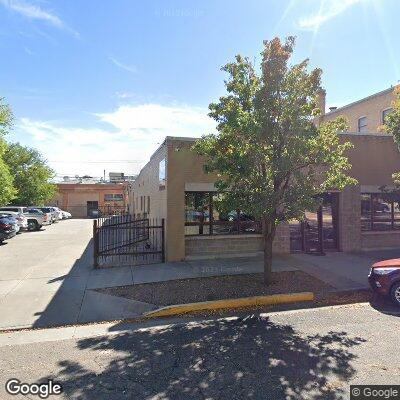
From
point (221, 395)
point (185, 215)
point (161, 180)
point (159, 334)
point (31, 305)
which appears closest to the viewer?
point (221, 395)

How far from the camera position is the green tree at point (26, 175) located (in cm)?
3650

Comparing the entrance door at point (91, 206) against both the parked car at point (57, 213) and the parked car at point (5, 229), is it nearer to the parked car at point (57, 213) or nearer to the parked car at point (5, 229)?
the parked car at point (57, 213)

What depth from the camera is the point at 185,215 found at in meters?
11.7

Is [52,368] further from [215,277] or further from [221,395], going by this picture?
[215,277]

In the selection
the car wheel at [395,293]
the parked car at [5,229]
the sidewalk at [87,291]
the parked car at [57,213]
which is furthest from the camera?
the parked car at [57,213]

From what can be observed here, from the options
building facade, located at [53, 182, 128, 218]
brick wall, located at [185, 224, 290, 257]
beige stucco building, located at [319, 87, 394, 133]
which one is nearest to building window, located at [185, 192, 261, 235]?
brick wall, located at [185, 224, 290, 257]

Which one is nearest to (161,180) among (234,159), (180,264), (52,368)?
(180,264)

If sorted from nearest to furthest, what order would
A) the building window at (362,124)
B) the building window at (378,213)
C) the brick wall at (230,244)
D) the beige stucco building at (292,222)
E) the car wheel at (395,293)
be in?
the car wheel at (395,293) < the beige stucco building at (292,222) < the brick wall at (230,244) < the building window at (378,213) < the building window at (362,124)

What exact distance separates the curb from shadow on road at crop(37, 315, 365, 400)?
2.42 feet

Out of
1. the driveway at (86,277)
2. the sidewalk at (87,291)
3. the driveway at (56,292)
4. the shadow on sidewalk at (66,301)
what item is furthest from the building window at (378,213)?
the shadow on sidewalk at (66,301)

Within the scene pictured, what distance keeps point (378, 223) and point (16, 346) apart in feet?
42.9

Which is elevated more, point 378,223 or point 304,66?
point 304,66

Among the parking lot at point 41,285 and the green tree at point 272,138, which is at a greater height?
the green tree at point 272,138

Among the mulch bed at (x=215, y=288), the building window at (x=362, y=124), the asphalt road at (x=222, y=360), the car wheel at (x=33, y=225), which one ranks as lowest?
the asphalt road at (x=222, y=360)
